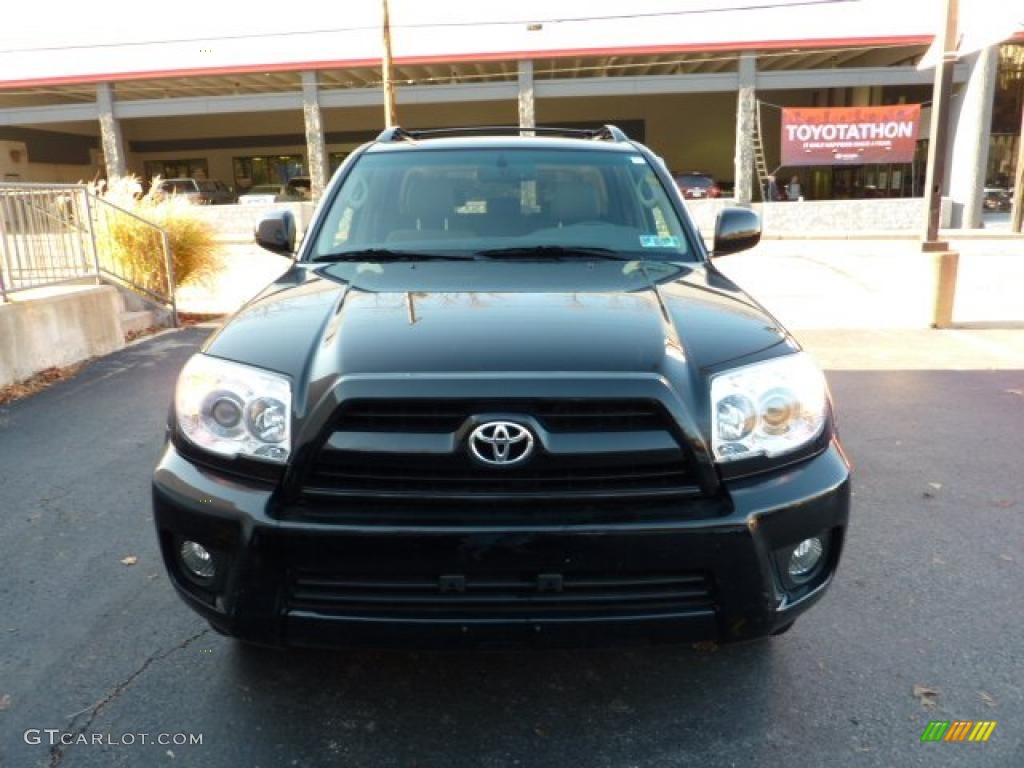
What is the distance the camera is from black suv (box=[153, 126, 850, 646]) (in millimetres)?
2037

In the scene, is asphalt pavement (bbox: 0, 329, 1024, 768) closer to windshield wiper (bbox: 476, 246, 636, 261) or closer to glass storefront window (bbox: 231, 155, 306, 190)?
windshield wiper (bbox: 476, 246, 636, 261)

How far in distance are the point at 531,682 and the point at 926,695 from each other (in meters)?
1.23

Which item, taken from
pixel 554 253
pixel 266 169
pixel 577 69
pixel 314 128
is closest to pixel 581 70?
pixel 577 69

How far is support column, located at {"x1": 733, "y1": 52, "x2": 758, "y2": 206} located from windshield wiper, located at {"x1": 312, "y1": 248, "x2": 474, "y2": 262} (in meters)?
21.5

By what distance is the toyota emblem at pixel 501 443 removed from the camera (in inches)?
80.6

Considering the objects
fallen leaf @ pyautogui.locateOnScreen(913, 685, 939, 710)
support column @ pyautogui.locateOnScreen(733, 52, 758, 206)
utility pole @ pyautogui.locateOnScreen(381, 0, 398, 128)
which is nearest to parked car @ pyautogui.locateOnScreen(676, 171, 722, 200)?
support column @ pyautogui.locateOnScreen(733, 52, 758, 206)

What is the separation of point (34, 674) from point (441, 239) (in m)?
2.14

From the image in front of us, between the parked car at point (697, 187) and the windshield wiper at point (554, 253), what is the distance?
69.5ft

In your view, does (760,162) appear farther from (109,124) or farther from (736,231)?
(736,231)

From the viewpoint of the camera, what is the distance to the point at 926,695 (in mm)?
2525

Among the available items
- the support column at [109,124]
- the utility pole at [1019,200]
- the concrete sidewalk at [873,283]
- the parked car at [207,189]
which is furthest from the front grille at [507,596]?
the parked car at [207,189]

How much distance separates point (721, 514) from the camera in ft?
6.73

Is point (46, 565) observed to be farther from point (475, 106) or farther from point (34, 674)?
point (475, 106)

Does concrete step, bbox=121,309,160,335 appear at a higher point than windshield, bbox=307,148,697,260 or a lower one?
lower
